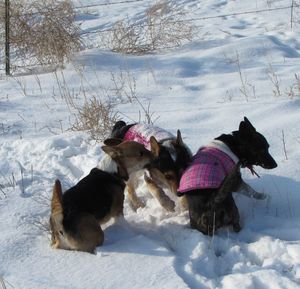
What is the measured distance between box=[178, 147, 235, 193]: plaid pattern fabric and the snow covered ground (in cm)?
37

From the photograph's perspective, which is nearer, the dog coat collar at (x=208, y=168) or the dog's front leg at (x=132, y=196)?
the dog coat collar at (x=208, y=168)

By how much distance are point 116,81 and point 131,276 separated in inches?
193

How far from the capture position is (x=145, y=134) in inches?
192

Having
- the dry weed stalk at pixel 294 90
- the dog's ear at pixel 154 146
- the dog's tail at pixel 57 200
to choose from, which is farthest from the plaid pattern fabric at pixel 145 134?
the dry weed stalk at pixel 294 90

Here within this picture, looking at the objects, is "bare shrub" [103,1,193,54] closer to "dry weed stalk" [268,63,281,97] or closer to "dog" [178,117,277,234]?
"dry weed stalk" [268,63,281,97]

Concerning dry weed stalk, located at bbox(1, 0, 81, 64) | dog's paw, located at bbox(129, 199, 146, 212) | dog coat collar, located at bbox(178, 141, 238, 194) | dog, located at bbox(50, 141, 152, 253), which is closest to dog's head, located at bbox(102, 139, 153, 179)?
dog, located at bbox(50, 141, 152, 253)

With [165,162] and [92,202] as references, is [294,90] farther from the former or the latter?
[92,202]

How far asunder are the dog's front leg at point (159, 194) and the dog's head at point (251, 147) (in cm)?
75

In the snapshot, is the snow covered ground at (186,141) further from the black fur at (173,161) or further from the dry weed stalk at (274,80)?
the black fur at (173,161)

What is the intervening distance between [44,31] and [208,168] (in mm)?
5844

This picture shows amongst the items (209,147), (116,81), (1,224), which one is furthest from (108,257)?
(116,81)

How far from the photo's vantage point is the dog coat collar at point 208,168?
12.8ft

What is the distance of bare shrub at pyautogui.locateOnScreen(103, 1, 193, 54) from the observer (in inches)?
369

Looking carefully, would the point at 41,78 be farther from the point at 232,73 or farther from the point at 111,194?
the point at 111,194
